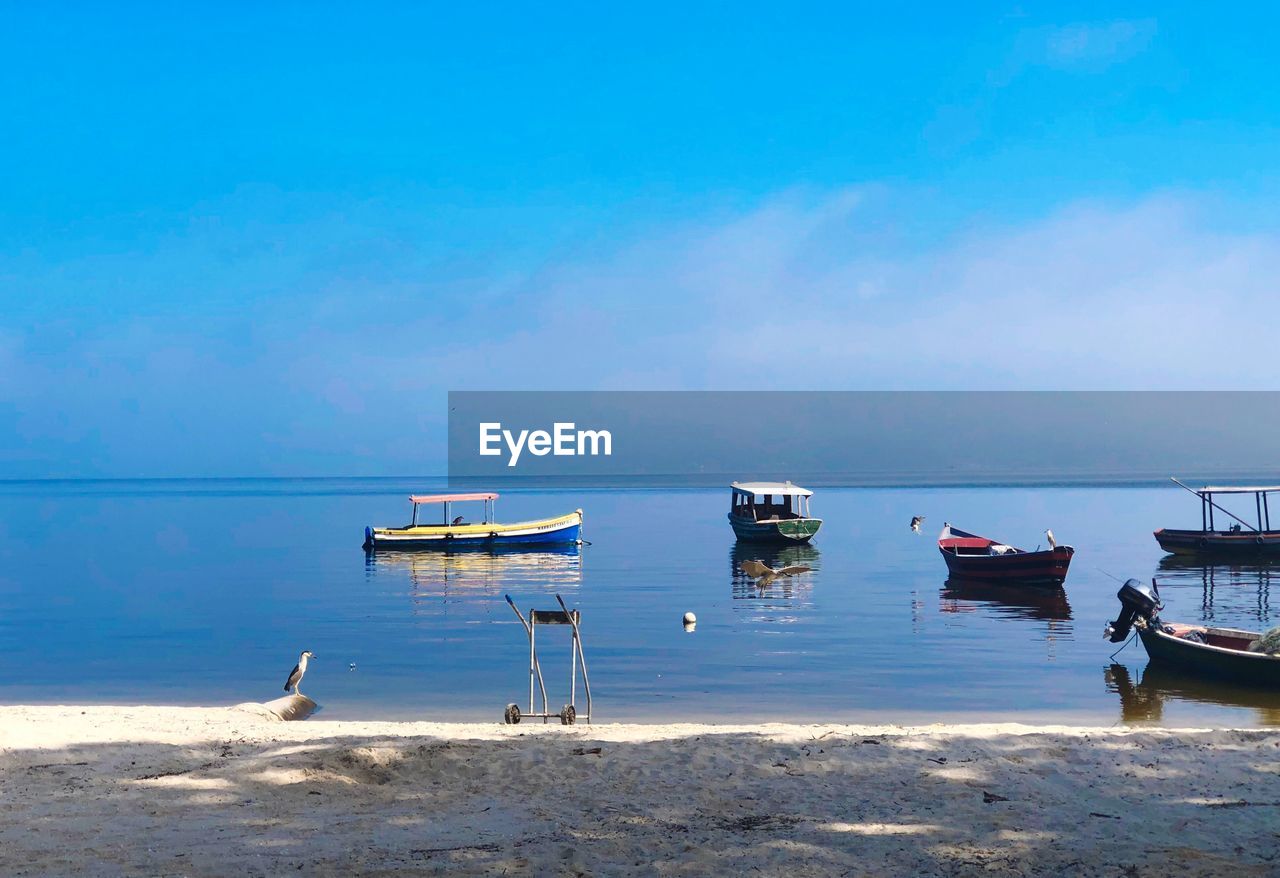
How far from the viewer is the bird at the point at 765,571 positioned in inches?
1530

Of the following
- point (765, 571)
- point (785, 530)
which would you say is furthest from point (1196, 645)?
point (785, 530)

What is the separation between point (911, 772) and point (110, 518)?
107 meters

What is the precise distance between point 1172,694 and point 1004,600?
15.3 meters

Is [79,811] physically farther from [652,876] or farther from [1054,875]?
[1054,875]

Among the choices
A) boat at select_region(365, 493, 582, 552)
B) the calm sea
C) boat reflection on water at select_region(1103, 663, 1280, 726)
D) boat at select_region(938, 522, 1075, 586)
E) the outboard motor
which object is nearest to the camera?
boat reflection on water at select_region(1103, 663, 1280, 726)

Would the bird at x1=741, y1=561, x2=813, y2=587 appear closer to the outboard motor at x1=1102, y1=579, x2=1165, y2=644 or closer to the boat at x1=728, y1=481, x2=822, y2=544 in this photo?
the boat at x1=728, y1=481, x2=822, y2=544

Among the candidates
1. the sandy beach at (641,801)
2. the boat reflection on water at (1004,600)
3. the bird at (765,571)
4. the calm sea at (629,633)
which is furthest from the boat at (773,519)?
the sandy beach at (641,801)

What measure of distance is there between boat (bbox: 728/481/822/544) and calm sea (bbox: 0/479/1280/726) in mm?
985

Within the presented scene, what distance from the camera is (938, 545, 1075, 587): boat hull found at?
34500mm

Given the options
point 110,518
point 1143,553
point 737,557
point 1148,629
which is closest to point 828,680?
point 1148,629

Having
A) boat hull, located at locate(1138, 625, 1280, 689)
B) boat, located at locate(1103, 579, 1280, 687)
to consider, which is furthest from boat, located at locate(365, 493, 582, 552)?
boat hull, located at locate(1138, 625, 1280, 689)

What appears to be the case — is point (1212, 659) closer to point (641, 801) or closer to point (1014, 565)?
point (641, 801)

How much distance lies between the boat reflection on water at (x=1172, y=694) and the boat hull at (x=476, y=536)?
33.9 m

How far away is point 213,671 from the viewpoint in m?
21.8
